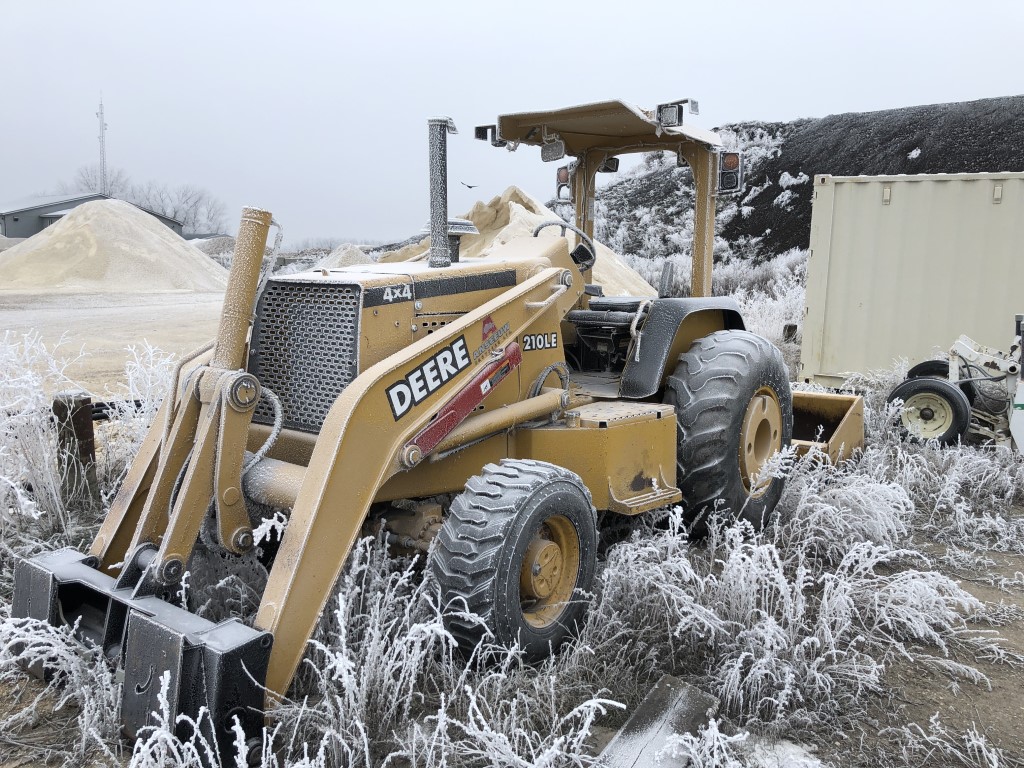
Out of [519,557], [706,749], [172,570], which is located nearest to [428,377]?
[519,557]

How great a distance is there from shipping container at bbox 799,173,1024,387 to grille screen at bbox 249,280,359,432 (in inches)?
272

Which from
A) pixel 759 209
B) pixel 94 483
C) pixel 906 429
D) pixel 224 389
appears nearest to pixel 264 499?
pixel 224 389

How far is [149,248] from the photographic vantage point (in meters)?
24.9

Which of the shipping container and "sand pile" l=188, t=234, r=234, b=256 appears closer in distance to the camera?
the shipping container

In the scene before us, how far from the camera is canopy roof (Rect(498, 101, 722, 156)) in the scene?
4477 mm

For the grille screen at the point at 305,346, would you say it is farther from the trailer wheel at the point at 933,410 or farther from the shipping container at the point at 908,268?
the shipping container at the point at 908,268

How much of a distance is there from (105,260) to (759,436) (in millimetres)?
22805

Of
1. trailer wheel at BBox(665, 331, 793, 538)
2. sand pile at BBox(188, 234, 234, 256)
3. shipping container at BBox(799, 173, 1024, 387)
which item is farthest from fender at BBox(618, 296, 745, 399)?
sand pile at BBox(188, 234, 234, 256)

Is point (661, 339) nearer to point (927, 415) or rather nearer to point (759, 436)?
point (759, 436)

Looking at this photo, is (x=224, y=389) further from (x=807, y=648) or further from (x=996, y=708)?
(x=996, y=708)

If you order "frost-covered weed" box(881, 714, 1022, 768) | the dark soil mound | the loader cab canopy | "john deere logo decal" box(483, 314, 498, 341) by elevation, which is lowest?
"frost-covered weed" box(881, 714, 1022, 768)

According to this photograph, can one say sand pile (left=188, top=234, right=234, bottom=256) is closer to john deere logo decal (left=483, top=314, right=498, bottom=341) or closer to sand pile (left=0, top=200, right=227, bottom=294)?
sand pile (left=0, top=200, right=227, bottom=294)

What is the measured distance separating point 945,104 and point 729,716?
22.4 metres

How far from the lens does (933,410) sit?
22.7ft
